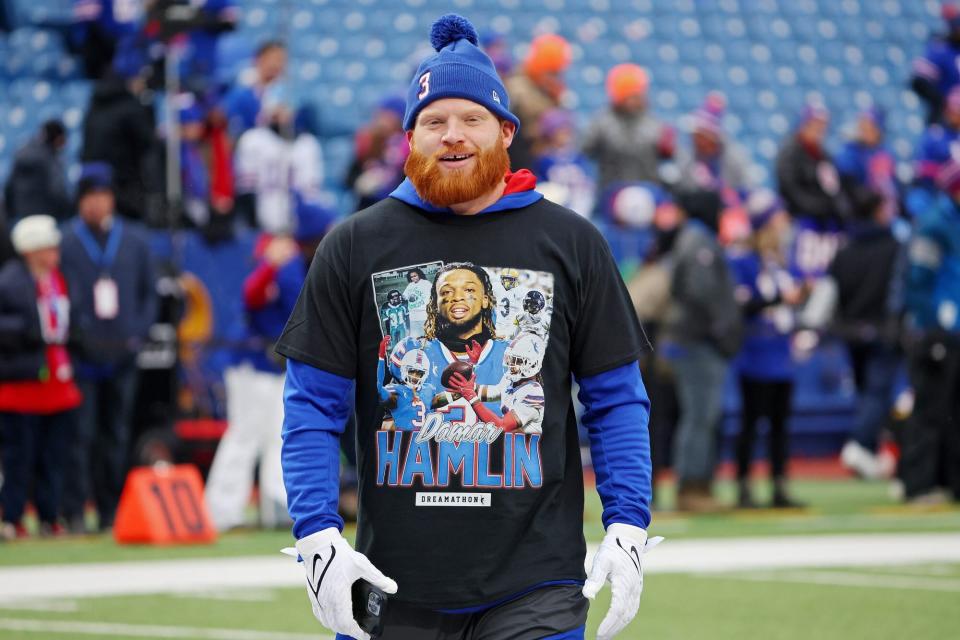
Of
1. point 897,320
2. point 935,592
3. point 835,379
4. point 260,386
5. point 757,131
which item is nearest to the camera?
point 935,592

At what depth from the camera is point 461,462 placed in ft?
13.0

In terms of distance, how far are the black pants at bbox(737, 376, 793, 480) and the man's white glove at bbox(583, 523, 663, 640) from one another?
31.9 feet

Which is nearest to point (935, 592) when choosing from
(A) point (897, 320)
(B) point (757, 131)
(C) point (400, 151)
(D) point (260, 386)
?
(D) point (260, 386)

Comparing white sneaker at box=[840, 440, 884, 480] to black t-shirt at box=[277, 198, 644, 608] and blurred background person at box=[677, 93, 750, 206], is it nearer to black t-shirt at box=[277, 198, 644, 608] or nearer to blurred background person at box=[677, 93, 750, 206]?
blurred background person at box=[677, 93, 750, 206]

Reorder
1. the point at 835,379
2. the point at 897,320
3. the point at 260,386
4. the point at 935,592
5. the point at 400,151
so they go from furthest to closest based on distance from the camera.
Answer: the point at 835,379 < the point at 897,320 < the point at 400,151 < the point at 260,386 < the point at 935,592

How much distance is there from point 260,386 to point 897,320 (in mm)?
6355

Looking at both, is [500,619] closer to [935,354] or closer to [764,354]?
[764,354]

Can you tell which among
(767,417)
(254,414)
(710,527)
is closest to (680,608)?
(710,527)

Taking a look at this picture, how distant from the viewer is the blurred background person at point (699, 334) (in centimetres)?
1293

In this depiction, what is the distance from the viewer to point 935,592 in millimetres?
8906

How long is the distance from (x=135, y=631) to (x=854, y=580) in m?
3.77

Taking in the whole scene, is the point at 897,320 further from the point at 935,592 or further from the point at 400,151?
the point at 935,592

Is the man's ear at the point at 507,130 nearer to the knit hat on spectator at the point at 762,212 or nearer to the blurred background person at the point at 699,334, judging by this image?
the blurred background person at the point at 699,334

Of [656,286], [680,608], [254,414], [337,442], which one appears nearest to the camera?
[337,442]
